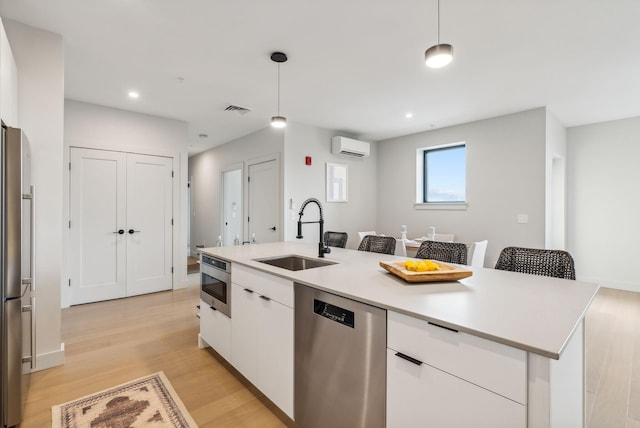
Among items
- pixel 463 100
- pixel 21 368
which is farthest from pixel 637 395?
pixel 21 368

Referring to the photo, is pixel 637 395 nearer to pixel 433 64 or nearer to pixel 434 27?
pixel 433 64

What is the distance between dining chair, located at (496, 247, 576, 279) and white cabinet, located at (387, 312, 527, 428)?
1152 millimetres

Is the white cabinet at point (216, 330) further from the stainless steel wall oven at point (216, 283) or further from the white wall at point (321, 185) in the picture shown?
the white wall at point (321, 185)

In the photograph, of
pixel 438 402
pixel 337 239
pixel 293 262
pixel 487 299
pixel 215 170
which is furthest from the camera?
pixel 215 170

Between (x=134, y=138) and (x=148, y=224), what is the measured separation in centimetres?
122

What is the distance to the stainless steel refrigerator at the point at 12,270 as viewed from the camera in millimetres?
1580

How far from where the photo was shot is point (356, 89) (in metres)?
3.58

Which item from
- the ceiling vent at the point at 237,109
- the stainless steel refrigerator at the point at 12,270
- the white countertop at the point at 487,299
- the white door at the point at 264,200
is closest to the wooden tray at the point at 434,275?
the white countertop at the point at 487,299

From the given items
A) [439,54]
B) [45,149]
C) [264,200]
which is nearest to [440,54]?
[439,54]

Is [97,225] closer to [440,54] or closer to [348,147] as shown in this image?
[348,147]

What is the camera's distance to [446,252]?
7.38 ft

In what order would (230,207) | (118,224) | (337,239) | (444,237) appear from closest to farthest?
(337,239) < (118,224) < (444,237) < (230,207)

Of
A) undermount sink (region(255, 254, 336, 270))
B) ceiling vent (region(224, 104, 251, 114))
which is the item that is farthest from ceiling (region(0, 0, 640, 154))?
undermount sink (region(255, 254, 336, 270))

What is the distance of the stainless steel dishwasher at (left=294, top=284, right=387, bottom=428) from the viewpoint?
1.26 metres
